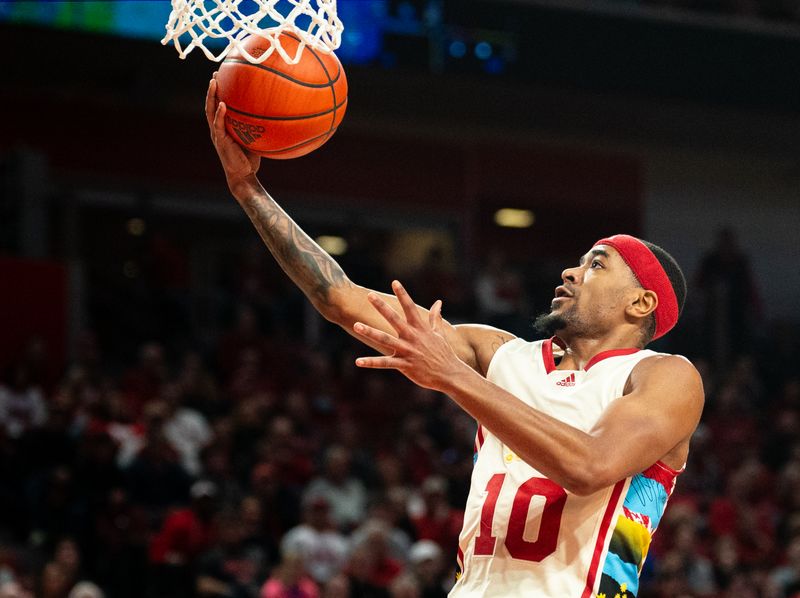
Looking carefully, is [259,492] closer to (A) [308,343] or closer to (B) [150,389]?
(B) [150,389]

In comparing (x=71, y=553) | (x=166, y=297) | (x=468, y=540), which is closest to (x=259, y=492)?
(x=71, y=553)

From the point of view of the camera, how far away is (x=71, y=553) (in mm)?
8492

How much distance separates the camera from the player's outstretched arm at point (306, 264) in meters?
4.07

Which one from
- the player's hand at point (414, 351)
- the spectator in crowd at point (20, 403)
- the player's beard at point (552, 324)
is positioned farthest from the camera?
the spectator in crowd at point (20, 403)

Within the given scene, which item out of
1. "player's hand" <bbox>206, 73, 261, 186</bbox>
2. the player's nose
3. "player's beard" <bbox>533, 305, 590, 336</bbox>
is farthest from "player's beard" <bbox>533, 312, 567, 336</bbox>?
"player's hand" <bbox>206, 73, 261, 186</bbox>

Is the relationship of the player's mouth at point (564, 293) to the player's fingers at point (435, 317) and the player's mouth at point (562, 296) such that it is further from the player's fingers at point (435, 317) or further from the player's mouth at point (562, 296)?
the player's fingers at point (435, 317)

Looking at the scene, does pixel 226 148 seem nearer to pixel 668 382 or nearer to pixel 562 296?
pixel 562 296

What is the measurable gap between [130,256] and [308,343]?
8.76 feet

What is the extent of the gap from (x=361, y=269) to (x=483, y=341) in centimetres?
1037

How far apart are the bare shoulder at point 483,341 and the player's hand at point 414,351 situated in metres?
0.95

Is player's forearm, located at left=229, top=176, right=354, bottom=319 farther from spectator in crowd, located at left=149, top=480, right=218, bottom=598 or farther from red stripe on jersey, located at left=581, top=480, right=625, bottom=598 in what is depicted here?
spectator in crowd, located at left=149, top=480, right=218, bottom=598

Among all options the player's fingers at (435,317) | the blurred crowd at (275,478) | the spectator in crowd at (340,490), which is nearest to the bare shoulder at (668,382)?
the player's fingers at (435,317)

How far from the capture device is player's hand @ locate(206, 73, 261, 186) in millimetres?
4086

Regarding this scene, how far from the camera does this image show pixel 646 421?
3.31 meters
